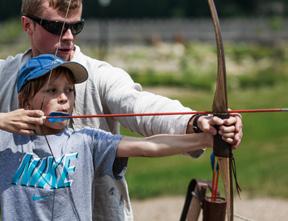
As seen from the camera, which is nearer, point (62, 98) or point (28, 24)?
point (62, 98)

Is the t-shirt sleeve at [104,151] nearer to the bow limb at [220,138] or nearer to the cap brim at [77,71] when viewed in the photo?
the cap brim at [77,71]

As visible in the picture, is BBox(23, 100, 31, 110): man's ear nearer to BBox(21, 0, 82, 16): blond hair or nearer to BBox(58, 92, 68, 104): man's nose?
BBox(58, 92, 68, 104): man's nose

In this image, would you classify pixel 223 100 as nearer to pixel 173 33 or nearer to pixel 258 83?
pixel 258 83

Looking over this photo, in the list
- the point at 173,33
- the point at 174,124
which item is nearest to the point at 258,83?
the point at 173,33

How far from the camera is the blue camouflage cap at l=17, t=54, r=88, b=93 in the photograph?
3.20 metres

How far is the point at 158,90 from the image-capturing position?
22.4 metres

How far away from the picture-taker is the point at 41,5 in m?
3.56

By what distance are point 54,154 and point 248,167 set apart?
7659mm

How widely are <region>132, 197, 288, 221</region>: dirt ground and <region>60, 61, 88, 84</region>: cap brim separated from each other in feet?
12.9

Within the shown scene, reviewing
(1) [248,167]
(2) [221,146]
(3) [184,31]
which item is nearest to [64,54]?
(2) [221,146]

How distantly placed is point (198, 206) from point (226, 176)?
1.93 ft

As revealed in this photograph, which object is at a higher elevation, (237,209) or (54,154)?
(54,154)

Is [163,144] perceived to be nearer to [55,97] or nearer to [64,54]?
[55,97]

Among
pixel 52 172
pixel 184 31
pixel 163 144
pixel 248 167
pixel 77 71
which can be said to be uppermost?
pixel 184 31
